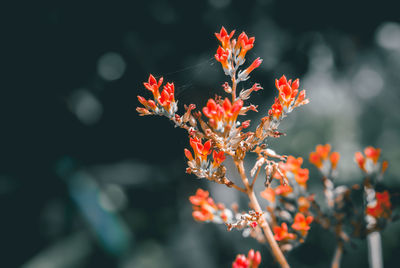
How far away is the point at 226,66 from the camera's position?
66cm

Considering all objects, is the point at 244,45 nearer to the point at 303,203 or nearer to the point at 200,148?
the point at 200,148

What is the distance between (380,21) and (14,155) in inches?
206

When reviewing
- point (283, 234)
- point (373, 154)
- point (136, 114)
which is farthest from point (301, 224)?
point (136, 114)

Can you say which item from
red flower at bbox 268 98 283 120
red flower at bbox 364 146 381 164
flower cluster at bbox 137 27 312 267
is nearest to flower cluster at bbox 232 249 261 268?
flower cluster at bbox 137 27 312 267

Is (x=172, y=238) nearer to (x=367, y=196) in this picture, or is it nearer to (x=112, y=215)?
(x=112, y=215)

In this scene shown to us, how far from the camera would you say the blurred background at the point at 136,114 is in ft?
10.9

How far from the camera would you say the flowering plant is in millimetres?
636

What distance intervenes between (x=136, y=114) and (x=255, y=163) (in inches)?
116

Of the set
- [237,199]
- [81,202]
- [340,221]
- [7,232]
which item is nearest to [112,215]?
[81,202]

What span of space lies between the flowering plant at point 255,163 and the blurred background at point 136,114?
7.73 ft

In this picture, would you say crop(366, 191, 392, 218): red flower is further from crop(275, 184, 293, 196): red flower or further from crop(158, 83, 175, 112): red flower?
crop(158, 83, 175, 112): red flower

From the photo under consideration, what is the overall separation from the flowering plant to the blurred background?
2.36m

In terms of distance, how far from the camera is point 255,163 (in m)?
0.73

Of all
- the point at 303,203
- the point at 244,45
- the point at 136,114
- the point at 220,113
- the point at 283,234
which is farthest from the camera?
the point at 136,114
